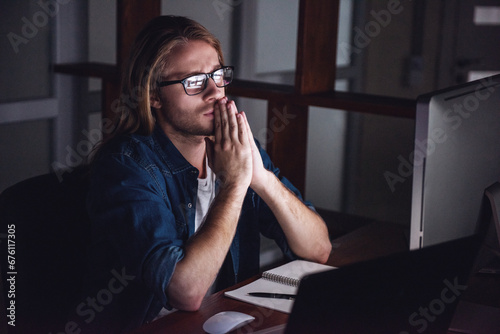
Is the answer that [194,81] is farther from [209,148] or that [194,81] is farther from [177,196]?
[177,196]

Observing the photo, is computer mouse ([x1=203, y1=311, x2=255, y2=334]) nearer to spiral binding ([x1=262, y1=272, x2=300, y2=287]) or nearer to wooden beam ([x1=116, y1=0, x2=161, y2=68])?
spiral binding ([x1=262, y1=272, x2=300, y2=287])

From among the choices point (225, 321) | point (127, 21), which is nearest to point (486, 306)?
point (225, 321)

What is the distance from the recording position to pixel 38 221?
1341 mm

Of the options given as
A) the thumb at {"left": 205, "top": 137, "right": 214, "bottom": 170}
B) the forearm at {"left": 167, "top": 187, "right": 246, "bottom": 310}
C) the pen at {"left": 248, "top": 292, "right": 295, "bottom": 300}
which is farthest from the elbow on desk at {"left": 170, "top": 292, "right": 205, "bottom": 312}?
the thumb at {"left": 205, "top": 137, "right": 214, "bottom": 170}

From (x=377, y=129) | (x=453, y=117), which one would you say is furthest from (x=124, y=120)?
(x=377, y=129)

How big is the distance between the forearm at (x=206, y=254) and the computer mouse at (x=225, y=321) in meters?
0.08

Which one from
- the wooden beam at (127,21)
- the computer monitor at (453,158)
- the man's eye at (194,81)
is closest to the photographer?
the computer monitor at (453,158)

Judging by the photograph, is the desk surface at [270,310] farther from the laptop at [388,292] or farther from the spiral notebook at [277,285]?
the laptop at [388,292]

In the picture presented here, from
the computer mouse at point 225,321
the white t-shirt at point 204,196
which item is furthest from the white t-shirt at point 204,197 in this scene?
the computer mouse at point 225,321

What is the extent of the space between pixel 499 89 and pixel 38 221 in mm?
1016

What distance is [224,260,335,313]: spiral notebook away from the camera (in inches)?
49.0

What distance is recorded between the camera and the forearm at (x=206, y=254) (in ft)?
4.00

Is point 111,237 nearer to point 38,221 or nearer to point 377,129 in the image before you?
point 38,221

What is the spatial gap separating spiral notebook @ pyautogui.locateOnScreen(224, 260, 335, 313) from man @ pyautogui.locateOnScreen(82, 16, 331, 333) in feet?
A: 0.22
